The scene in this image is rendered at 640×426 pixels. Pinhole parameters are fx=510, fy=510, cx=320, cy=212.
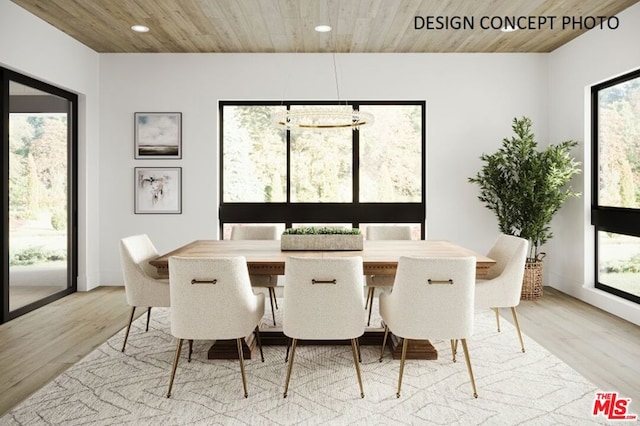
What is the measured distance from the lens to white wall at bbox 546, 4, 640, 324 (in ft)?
15.3

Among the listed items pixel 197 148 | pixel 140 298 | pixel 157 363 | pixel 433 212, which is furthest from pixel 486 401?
pixel 197 148

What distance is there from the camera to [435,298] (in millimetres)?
2885

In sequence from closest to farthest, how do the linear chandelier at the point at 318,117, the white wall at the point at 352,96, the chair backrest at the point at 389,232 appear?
the linear chandelier at the point at 318,117, the chair backrest at the point at 389,232, the white wall at the point at 352,96

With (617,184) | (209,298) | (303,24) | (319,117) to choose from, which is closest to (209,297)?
(209,298)

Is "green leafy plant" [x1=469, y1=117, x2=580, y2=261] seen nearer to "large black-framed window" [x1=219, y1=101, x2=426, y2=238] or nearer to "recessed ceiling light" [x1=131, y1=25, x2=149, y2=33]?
"large black-framed window" [x1=219, y1=101, x2=426, y2=238]

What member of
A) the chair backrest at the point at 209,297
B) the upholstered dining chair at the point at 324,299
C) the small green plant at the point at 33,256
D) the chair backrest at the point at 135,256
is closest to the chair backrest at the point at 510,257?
the upholstered dining chair at the point at 324,299

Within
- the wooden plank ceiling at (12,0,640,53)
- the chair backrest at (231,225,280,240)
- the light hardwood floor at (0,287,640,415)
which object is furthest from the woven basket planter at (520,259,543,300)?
the chair backrest at (231,225,280,240)

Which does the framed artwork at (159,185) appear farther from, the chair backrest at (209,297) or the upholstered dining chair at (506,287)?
the upholstered dining chair at (506,287)

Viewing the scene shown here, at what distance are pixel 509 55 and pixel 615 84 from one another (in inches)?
57.6

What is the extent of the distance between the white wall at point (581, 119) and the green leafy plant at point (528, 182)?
0.63 feet

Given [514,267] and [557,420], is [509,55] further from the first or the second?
[557,420]

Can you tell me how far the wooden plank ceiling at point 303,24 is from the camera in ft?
14.8

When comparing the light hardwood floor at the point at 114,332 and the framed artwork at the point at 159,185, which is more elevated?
the framed artwork at the point at 159,185

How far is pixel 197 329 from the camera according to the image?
2.97 m
